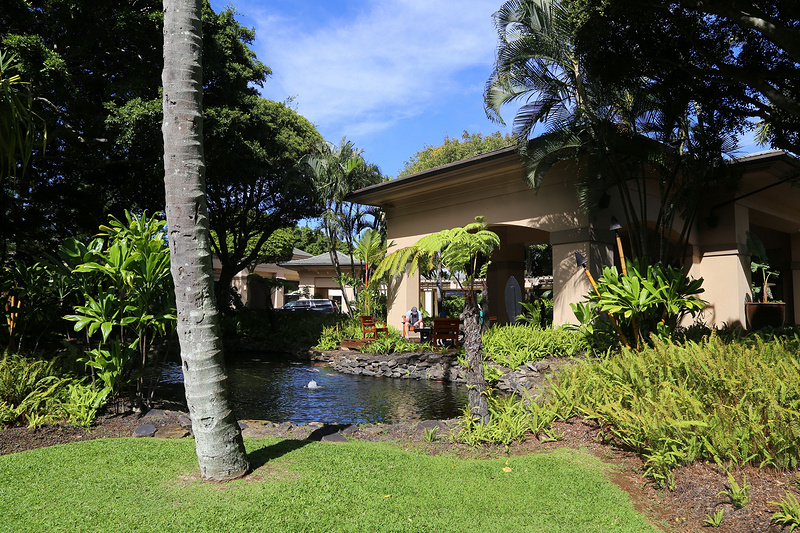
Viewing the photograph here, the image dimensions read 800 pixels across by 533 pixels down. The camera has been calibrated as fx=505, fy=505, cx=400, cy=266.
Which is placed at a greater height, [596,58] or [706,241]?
[596,58]

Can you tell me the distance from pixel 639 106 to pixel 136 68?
11.7 m

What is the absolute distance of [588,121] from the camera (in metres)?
10.3

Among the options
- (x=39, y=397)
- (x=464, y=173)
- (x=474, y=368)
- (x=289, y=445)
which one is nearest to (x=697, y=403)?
(x=474, y=368)

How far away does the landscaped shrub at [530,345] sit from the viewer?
10805mm

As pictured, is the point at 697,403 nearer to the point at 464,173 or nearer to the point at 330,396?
the point at 330,396

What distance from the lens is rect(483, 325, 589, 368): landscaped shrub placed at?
10805 millimetres

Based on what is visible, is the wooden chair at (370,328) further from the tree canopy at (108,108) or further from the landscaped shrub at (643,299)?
the landscaped shrub at (643,299)

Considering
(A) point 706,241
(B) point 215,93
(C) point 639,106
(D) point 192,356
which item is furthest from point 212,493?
(A) point 706,241

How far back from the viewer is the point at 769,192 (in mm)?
14516

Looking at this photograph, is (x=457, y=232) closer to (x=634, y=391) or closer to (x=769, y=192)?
(x=634, y=391)

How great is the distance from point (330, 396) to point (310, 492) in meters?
6.14

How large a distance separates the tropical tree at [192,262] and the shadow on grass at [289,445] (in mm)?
388

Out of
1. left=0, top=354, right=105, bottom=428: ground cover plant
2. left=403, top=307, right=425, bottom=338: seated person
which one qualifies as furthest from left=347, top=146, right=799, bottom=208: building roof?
left=0, top=354, right=105, bottom=428: ground cover plant

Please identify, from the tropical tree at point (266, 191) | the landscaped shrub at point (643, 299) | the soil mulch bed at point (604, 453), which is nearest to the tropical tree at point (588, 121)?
the landscaped shrub at point (643, 299)
